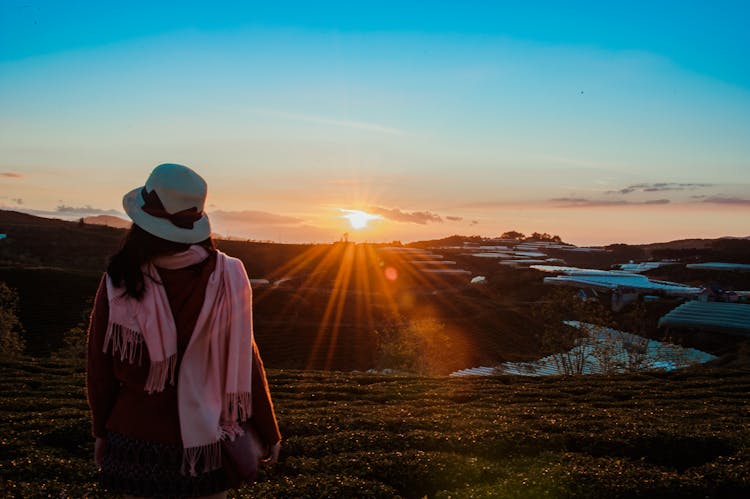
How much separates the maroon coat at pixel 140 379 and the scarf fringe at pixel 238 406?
11.9 inches

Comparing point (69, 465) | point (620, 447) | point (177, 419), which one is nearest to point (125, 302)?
point (177, 419)

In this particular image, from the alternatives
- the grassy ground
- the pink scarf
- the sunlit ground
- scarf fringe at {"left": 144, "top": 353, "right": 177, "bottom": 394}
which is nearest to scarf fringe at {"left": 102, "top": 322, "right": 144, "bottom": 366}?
the pink scarf

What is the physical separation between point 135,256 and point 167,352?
1.97ft

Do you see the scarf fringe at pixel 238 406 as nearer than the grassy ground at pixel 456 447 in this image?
Yes

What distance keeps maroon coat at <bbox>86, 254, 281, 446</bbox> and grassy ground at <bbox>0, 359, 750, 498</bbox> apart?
160 inches

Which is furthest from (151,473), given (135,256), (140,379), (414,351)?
(414,351)

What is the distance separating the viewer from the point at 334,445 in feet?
29.2

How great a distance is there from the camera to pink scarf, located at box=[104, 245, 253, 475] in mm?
3305

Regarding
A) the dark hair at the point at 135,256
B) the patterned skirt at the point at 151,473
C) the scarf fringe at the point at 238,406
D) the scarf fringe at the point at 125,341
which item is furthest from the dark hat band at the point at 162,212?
the patterned skirt at the point at 151,473

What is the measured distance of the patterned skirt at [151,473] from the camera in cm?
330

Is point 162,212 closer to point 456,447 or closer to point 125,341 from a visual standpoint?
point 125,341

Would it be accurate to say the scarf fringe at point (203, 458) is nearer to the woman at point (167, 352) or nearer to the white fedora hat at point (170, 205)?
the woman at point (167, 352)

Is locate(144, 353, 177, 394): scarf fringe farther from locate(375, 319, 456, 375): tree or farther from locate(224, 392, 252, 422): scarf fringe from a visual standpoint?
locate(375, 319, 456, 375): tree

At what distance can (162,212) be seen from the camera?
3.39m
